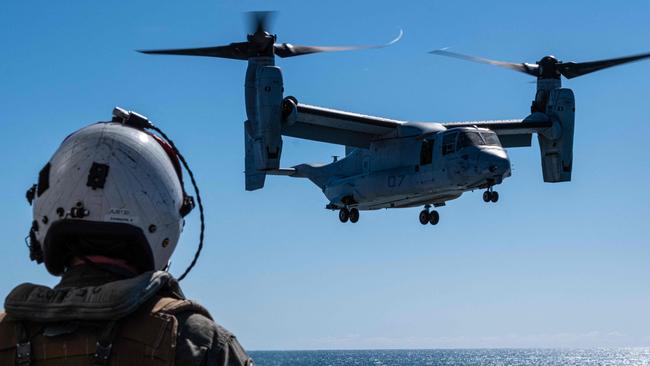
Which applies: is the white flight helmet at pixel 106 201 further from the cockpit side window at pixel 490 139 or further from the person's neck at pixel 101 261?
the cockpit side window at pixel 490 139

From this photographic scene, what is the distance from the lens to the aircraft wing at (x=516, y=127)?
47719 millimetres

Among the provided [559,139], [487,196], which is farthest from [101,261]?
[559,139]

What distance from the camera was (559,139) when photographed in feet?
156

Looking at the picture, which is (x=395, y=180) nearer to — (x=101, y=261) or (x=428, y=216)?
(x=428, y=216)

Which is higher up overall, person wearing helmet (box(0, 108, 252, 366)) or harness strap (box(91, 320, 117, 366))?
person wearing helmet (box(0, 108, 252, 366))

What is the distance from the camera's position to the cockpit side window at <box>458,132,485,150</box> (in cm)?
3950

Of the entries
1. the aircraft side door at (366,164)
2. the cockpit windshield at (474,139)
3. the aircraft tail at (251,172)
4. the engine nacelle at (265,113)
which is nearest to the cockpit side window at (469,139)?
the cockpit windshield at (474,139)

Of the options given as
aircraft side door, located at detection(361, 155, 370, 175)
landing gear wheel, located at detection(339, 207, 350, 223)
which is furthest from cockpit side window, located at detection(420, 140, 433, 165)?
landing gear wheel, located at detection(339, 207, 350, 223)

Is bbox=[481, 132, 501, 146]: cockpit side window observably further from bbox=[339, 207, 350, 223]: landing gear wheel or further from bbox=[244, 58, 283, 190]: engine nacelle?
bbox=[339, 207, 350, 223]: landing gear wheel

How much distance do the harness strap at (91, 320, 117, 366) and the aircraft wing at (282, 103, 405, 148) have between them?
42515 mm

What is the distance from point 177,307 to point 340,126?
1755 inches

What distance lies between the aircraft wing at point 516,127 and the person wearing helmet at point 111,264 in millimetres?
42527

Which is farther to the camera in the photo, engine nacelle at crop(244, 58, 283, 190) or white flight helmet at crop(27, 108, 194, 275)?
engine nacelle at crop(244, 58, 283, 190)

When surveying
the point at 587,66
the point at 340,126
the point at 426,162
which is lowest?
the point at 426,162
